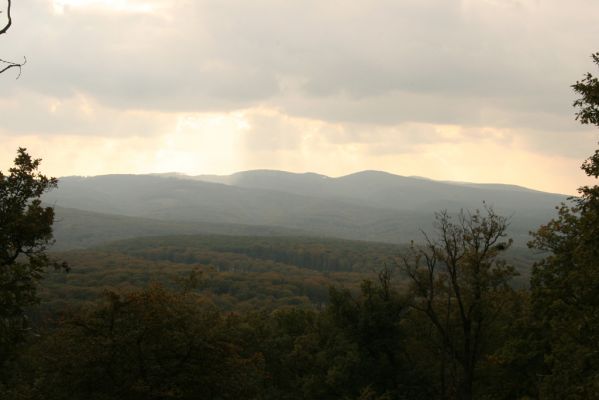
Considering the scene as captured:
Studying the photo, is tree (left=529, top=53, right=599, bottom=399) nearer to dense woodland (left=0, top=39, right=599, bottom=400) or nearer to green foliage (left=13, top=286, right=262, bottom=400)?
dense woodland (left=0, top=39, right=599, bottom=400)

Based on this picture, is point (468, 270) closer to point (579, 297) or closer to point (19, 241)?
point (579, 297)

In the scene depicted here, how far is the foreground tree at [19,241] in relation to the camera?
18219 millimetres

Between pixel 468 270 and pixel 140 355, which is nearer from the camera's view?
pixel 140 355

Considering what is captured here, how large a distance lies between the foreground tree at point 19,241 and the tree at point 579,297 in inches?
759

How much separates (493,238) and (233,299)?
5512 inches

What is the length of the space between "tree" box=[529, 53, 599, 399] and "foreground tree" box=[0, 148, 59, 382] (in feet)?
63.3

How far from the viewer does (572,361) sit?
70.7ft

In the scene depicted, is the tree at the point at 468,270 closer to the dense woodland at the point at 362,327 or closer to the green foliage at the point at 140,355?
the dense woodland at the point at 362,327

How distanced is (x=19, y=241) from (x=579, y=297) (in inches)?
933

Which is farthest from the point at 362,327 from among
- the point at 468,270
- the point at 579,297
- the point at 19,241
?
the point at 19,241

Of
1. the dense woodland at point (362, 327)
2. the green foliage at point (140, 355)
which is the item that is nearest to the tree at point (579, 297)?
the dense woodland at point (362, 327)

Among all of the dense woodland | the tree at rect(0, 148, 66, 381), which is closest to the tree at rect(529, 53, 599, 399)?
the dense woodland

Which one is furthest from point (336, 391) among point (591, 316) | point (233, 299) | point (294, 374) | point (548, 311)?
point (233, 299)

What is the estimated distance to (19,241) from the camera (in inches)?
786
